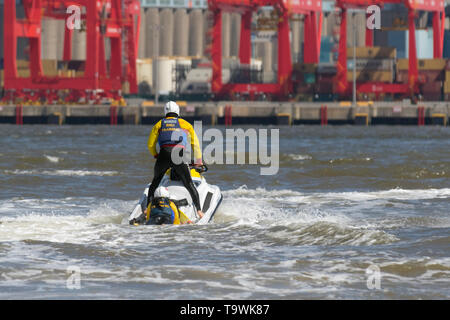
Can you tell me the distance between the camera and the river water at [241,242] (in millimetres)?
10102

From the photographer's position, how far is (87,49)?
7844cm

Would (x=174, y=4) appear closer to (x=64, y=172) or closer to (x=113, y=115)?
(x=113, y=115)

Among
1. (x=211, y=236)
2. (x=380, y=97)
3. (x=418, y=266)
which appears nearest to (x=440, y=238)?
(x=418, y=266)

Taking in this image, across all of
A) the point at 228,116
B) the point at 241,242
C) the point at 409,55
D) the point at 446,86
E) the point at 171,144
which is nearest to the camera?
the point at 241,242

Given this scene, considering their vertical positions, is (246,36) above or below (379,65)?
above

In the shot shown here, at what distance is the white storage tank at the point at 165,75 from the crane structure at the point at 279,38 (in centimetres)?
1509

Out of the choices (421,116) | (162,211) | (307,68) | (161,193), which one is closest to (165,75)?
(307,68)

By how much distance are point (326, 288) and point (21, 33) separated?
71178 mm

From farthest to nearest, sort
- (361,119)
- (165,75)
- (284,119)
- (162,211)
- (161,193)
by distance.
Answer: (165,75), (284,119), (361,119), (162,211), (161,193)

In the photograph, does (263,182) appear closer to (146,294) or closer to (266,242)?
(266,242)

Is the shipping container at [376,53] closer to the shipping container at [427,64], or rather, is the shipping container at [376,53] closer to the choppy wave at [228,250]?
the shipping container at [427,64]

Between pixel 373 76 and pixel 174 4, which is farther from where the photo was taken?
pixel 174 4

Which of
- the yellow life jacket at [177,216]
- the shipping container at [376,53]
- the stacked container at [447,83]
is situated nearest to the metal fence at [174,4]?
the shipping container at [376,53]

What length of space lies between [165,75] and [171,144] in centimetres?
9261
